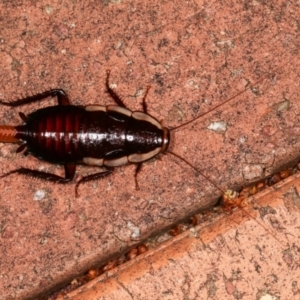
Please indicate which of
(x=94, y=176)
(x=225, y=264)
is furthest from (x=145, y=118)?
(x=225, y=264)

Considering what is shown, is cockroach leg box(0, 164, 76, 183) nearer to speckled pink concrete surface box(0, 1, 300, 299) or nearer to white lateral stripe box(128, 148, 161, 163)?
speckled pink concrete surface box(0, 1, 300, 299)

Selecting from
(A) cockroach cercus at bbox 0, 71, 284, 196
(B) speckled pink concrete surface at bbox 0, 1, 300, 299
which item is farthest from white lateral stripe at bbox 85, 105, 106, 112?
(B) speckled pink concrete surface at bbox 0, 1, 300, 299

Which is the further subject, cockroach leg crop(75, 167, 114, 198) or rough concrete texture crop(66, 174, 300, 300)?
cockroach leg crop(75, 167, 114, 198)

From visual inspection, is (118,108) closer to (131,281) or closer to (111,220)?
(111,220)

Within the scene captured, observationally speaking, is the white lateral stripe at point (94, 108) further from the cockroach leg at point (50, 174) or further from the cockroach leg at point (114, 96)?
the cockroach leg at point (50, 174)

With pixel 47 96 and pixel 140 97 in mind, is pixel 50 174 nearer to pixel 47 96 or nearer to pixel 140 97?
pixel 47 96

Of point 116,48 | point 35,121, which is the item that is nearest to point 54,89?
point 35,121
